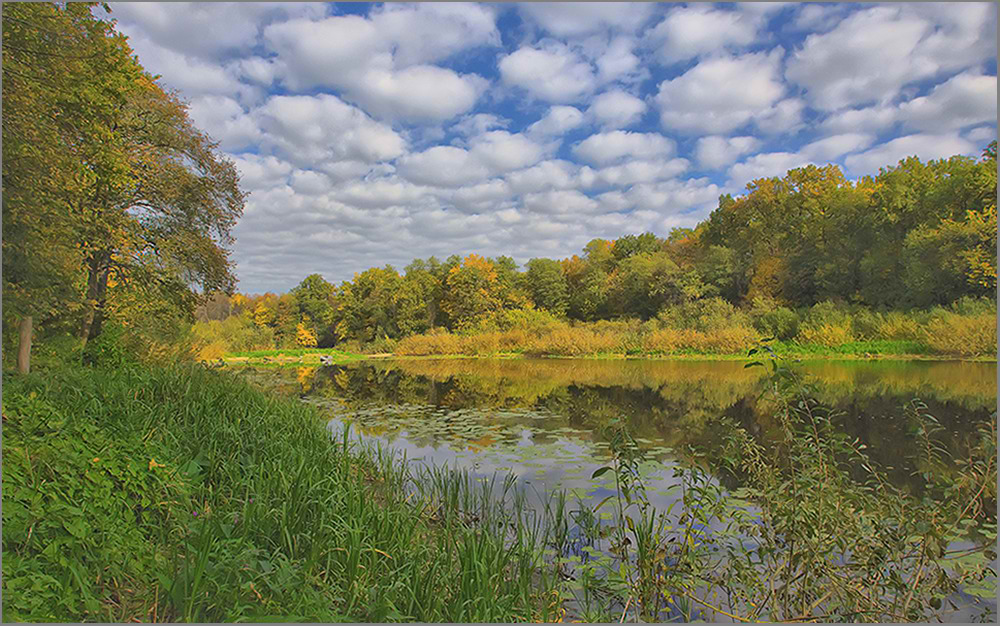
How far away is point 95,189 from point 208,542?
28.6ft

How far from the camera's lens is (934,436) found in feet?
21.5

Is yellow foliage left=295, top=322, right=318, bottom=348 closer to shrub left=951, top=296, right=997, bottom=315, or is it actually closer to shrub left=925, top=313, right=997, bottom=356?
shrub left=925, top=313, right=997, bottom=356

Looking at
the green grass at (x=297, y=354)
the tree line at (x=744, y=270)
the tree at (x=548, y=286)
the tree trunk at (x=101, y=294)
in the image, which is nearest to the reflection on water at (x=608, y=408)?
the tree trunk at (x=101, y=294)

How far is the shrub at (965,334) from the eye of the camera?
54.9ft

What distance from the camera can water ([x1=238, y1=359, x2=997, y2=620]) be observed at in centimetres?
568

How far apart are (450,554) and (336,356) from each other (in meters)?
29.7

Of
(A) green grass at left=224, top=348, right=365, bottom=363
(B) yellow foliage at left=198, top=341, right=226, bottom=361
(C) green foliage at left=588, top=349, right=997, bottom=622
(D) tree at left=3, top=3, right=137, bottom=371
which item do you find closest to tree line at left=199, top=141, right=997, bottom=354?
(A) green grass at left=224, top=348, right=365, bottom=363

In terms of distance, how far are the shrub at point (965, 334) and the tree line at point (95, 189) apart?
21608mm

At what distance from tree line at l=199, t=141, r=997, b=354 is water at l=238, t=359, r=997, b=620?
220 inches

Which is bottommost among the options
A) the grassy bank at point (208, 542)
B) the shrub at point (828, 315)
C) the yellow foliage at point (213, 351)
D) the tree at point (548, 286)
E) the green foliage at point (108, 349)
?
the grassy bank at point (208, 542)

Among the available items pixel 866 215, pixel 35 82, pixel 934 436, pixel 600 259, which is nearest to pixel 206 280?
pixel 35 82

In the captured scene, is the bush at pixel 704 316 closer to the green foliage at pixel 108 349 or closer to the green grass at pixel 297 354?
the green grass at pixel 297 354

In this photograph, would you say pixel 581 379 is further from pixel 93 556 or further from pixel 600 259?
pixel 600 259

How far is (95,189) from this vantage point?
27.9ft
